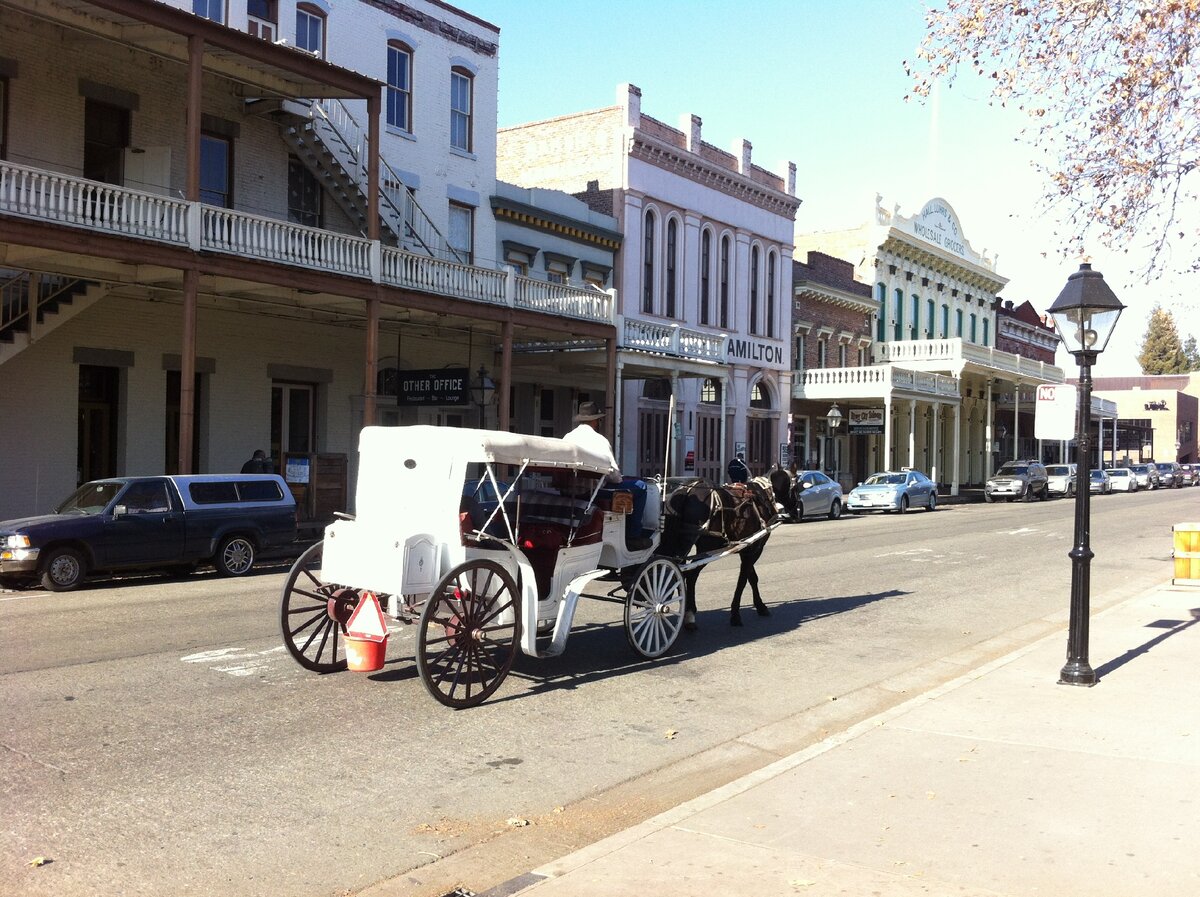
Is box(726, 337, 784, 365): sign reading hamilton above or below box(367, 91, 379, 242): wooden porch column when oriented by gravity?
below

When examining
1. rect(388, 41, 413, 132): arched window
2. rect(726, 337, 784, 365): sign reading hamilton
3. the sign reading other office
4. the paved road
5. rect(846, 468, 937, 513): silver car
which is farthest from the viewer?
rect(726, 337, 784, 365): sign reading hamilton

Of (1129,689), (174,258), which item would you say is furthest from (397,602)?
(174,258)

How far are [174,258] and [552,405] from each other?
1522 cm

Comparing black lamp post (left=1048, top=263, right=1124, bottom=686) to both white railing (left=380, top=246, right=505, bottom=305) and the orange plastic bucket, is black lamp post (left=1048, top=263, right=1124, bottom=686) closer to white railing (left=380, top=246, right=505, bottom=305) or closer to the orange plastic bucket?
the orange plastic bucket

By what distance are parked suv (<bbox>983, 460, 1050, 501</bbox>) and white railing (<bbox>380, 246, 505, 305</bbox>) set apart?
29.7 meters

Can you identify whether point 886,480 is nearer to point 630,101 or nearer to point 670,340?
point 670,340

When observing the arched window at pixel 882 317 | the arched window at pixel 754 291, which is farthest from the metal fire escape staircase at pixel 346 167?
the arched window at pixel 882 317

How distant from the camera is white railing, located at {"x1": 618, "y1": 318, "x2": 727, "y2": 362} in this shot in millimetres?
27766

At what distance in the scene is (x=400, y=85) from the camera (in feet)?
86.1

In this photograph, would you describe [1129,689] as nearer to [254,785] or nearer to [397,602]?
[397,602]

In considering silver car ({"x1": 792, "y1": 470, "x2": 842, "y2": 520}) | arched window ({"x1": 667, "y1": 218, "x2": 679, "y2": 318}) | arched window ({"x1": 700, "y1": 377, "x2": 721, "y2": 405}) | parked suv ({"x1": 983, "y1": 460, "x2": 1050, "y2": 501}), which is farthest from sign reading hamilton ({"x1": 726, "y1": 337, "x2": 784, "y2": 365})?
parked suv ({"x1": 983, "y1": 460, "x2": 1050, "y2": 501})

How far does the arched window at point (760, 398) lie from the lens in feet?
135

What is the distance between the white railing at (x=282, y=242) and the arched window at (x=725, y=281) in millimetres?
19893

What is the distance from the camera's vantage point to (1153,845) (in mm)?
5000
